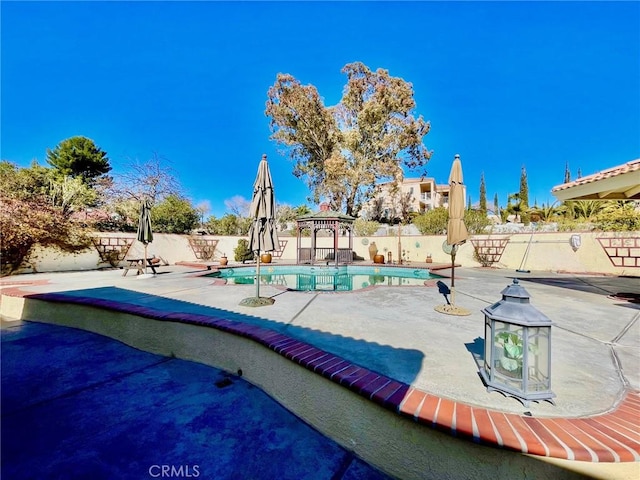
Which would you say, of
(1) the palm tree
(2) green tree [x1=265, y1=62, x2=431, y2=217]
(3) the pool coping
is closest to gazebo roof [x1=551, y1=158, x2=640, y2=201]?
(3) the pool coping

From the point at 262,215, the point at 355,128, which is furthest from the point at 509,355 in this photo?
the point at 355,128

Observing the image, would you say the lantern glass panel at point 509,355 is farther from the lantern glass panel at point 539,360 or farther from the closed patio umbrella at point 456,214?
the closed patio umbrella at point 456,214

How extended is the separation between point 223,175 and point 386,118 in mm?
28562

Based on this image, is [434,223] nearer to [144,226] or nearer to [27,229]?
[144,226]

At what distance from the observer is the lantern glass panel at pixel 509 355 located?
2008 millimetres

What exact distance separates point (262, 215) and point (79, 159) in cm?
2814

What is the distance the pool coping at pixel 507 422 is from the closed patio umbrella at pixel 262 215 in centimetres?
315

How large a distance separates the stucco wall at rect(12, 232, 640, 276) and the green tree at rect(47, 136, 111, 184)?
14.2 metres

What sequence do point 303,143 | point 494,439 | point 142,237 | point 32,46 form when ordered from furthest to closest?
point 303,143 → point 32,46 → point 142,237 → point 494,439

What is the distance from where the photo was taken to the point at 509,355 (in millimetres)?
2061

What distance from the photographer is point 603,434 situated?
1.57 meters

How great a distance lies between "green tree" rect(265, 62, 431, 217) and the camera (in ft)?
67.4

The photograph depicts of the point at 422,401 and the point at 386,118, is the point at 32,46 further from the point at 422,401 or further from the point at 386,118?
the point at 386,118

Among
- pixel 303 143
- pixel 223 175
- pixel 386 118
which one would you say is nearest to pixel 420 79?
pixel 386 118
